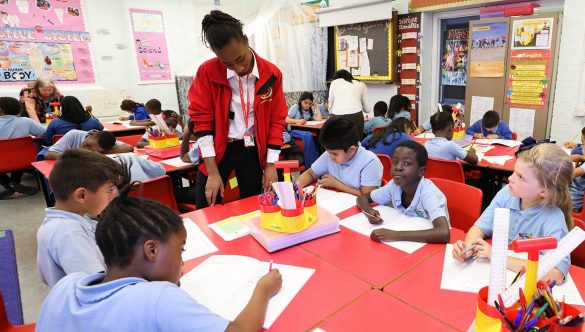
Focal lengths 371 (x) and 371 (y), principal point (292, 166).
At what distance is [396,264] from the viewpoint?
1.24 meters

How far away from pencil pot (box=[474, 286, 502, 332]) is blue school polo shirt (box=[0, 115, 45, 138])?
5.12 meters

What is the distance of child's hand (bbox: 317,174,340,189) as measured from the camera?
216 cm

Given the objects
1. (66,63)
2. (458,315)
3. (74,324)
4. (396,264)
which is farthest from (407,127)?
(66,63)

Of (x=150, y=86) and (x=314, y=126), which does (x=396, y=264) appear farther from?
(x=150, y=86)

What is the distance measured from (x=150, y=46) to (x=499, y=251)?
7.23 metres

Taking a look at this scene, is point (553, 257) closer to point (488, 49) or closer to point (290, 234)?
point (290, 234)

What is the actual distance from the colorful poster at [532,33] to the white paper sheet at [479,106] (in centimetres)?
70

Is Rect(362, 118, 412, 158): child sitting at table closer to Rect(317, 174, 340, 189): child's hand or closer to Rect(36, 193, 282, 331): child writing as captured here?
Rect(317, 174, 340, 189): child's hand

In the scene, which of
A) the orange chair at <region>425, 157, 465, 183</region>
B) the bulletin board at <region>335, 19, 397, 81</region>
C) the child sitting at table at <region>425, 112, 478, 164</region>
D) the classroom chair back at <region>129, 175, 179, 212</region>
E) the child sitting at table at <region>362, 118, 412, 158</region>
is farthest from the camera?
the bulletin board at <region>335, 19, 397, 81</region>

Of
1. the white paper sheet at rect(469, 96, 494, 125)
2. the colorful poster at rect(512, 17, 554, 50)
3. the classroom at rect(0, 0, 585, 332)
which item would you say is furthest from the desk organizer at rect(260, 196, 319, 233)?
the white paper sheet at rect(469, 96, 494, 125)

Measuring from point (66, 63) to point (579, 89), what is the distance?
7.19 metres

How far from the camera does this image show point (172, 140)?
3.60 meters

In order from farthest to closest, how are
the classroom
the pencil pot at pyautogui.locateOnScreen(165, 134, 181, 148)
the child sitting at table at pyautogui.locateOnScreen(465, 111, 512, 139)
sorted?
the child sitting at table at pyautogui.locateOnScreen(465, 111, 512, 139) → the pencil pot at pyautogui.locateOnScreen(165, 134, 181, 148) → the classroom

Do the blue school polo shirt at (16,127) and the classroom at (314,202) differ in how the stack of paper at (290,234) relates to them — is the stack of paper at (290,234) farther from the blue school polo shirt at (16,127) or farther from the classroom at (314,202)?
the blue school polo shirt at (16,127)
